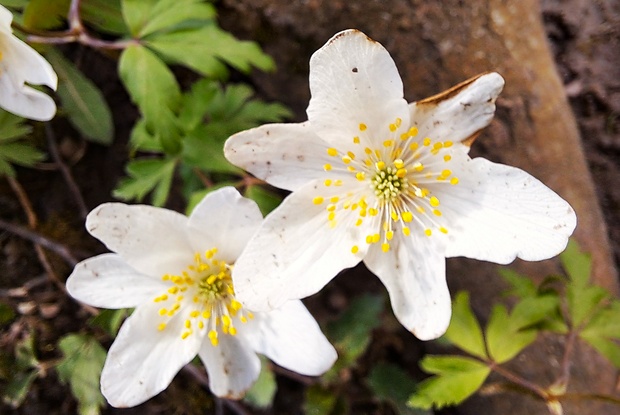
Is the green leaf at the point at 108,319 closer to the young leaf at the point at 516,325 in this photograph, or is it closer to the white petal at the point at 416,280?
the white petal at the point at 416,280

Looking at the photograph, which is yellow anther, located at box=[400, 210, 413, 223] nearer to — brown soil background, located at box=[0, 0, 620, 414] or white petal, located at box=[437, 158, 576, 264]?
white petal, located at box=[437, 158, 576, 264]

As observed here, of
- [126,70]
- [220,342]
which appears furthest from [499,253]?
[126,70]

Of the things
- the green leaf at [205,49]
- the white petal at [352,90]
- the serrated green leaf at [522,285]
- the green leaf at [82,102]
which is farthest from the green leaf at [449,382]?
the green leaf at [82,102]

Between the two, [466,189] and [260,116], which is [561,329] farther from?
[260,116]

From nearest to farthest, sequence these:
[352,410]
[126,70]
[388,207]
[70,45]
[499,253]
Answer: [499,253] < [388,207] < [126,70] < [70,45] < [352,410]

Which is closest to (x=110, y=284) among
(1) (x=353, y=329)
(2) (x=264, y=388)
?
(2) (x=264, y=388)

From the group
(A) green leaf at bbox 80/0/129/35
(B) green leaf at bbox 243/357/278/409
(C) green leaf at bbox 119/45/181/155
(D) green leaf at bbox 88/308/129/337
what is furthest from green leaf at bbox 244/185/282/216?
(A) green leaf at bbox 80/0/129/35
